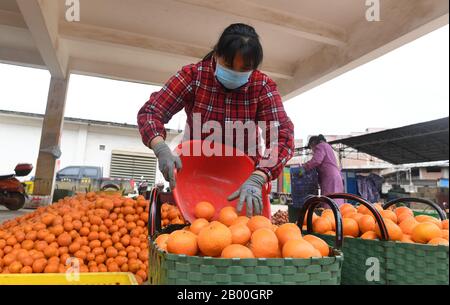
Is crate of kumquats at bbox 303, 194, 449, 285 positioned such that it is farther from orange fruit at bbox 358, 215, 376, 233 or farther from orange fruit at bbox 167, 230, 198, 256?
orange fruit at bbox 167, 230, 198, 256

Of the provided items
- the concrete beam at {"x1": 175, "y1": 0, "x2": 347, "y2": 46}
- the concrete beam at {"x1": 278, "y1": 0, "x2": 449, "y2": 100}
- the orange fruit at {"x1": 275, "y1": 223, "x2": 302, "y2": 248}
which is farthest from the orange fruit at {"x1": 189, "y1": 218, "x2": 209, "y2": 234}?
the concrete beam at {"x1": 175, "y1": 0, "x2": 347, "y2": 46}

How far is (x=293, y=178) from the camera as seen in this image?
15.2 feet

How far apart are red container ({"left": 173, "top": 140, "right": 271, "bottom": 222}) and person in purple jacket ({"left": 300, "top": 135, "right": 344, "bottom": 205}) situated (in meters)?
3.02

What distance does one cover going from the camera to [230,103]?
1696 mm

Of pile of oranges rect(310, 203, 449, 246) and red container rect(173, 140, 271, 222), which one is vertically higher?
red container rect(173, 140, 271, 222)

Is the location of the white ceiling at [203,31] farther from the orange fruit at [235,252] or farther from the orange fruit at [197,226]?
the orange fruit at [235,252]

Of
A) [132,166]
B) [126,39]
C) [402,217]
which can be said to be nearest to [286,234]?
[402,217]

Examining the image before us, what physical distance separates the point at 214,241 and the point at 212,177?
897mm

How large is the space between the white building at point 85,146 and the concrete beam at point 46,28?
6.50 metres

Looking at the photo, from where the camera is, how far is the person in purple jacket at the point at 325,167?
446 cm

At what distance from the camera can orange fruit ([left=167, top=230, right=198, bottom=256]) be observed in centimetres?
78

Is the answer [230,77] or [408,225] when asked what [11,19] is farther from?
[408,225]

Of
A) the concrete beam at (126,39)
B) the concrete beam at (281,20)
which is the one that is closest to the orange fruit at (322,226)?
the concrete beam at (281,20)
